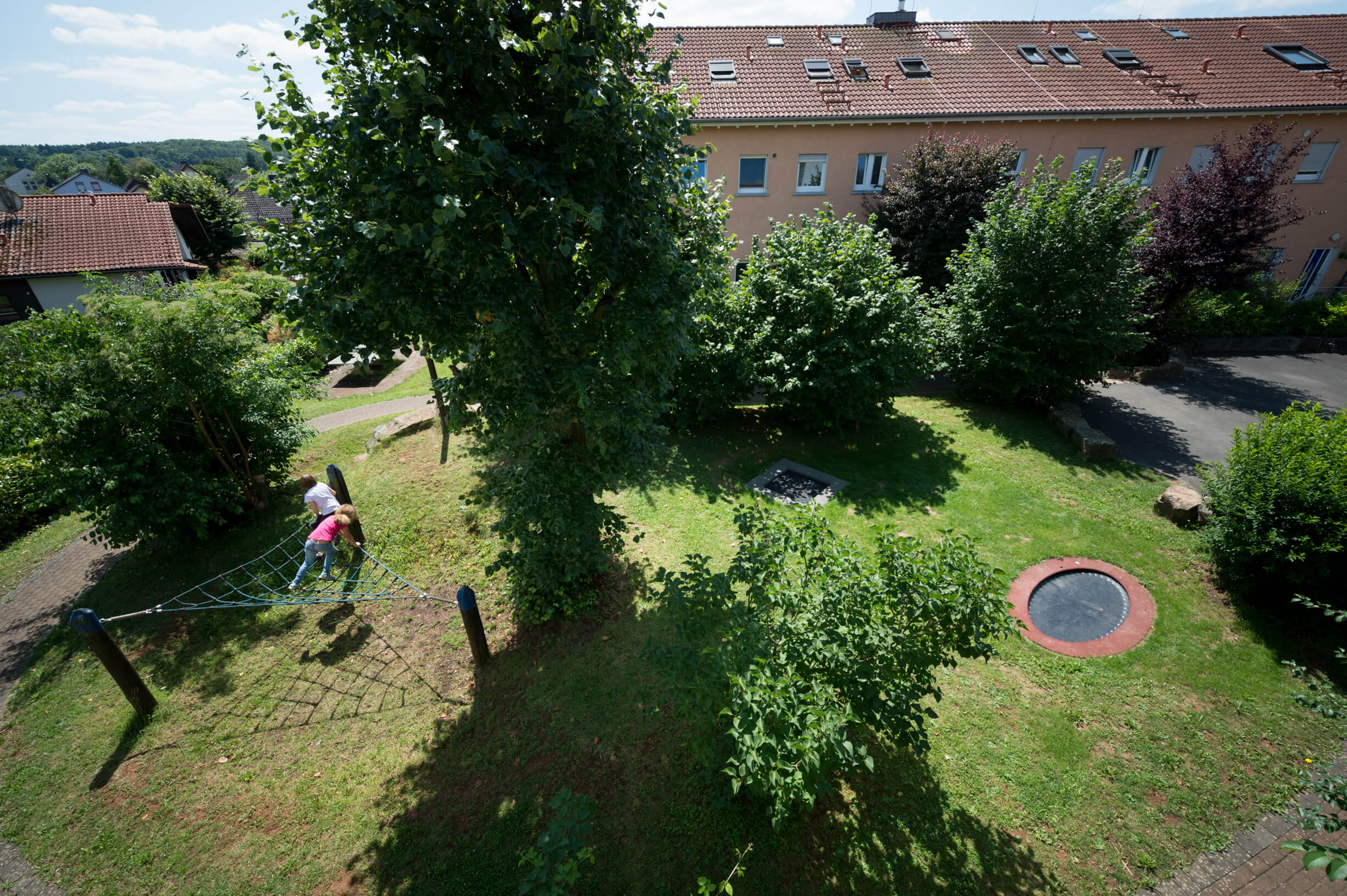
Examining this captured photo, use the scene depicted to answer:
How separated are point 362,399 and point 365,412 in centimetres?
209

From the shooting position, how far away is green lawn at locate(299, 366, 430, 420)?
16562mm

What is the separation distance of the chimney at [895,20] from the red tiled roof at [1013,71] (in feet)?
1.43

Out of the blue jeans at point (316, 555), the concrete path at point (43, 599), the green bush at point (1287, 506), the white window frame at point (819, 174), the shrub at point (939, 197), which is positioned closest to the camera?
the green bush at point (1287, 506)

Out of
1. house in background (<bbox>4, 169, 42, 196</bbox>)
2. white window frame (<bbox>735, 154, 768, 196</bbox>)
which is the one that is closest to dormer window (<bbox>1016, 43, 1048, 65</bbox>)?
white window frame (<bbox>735, 154, 768, 196</bbox>)

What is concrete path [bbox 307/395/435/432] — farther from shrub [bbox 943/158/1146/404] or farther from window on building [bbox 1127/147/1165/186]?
window on building [bbox 1127/147/1165/186]

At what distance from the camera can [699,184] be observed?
586 centimetres

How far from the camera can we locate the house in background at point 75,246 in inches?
926

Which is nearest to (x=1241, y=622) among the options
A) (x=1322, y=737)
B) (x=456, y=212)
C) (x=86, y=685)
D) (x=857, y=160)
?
(x=1322, y=737)

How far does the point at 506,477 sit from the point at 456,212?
3074 mm

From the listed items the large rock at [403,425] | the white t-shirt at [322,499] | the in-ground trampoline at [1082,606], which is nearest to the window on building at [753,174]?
the large rock at [403,425]

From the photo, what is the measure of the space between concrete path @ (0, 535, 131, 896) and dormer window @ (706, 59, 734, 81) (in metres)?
20.0

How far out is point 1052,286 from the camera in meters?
11.3

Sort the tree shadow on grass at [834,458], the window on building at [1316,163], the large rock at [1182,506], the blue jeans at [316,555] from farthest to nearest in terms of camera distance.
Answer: the window on building at [1316,163]
the tree shadow on grass at [834,458]
the large rock at [1182,506]
the blue jeans at [316,555]

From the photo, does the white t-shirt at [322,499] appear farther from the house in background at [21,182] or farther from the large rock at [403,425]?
the house in background at [21,182]
